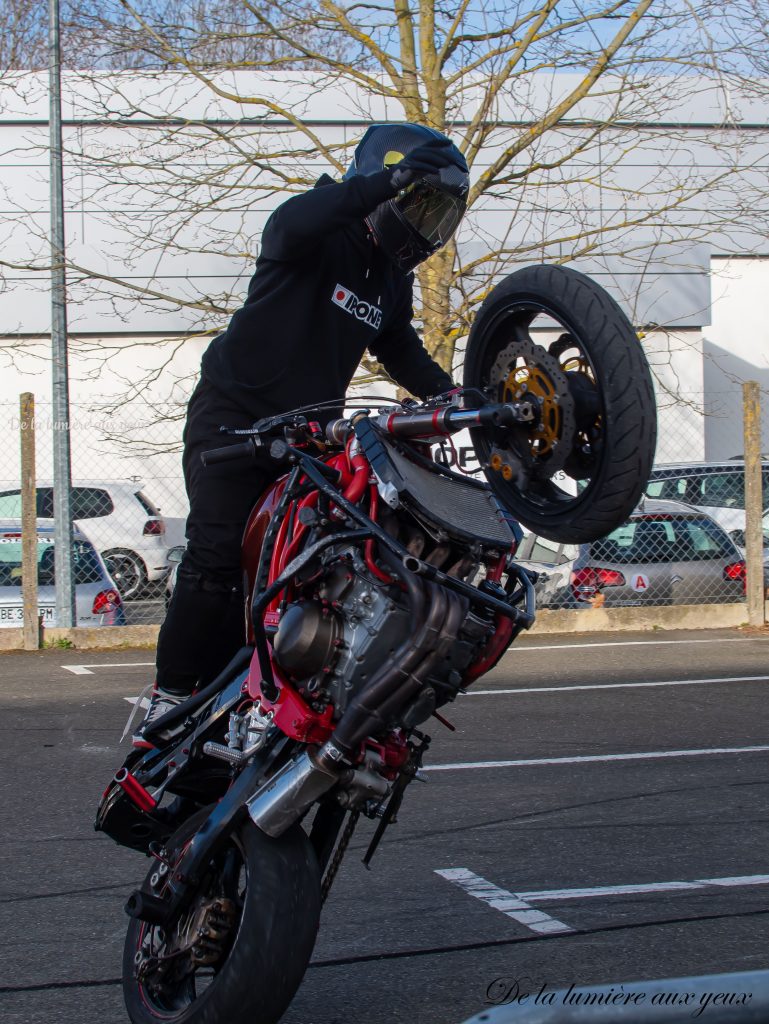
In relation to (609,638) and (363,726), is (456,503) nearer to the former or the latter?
(363,726)

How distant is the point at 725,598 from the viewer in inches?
520

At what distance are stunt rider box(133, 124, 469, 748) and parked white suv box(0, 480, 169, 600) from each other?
11.6 meters

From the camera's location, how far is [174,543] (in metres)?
17.5

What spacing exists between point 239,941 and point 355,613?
28.8 inches

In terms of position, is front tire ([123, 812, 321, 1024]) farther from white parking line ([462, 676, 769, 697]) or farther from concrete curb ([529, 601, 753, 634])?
concrete curb ([529, 601, 753, 634])

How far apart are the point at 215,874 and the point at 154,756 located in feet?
1.85

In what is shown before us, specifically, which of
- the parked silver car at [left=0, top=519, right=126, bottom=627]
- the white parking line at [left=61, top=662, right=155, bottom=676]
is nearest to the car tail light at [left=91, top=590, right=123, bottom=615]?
the parked silver car at [left=0, top=519, right=126, bottom=627]

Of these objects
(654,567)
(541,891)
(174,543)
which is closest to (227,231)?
(174,543)

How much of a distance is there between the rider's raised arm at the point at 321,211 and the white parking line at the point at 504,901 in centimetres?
211

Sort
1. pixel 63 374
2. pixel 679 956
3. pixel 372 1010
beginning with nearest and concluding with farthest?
pixel 372 1010, pixel 679 956, pixel 63 374

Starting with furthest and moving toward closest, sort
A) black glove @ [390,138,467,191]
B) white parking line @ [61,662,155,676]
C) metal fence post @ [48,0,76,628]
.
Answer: metal fence post @ [48,0,76,628] < white parking line @ [61,662,155,676] < black glove @ [390,138,467,191]

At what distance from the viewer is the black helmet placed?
3088 millimetres

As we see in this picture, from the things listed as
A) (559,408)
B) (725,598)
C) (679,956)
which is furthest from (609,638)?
(559,408)

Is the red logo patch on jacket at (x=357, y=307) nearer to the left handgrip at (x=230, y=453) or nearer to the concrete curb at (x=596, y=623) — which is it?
the left handgrip at (x=230, y=453)
